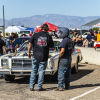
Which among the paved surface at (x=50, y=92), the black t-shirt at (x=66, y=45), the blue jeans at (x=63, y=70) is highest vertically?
the black t-shirt at (x=66, y=45)

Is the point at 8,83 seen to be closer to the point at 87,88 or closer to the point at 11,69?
the point at 11,69

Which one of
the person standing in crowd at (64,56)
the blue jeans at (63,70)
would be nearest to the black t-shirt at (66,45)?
the person standing in crowd at (64,56)

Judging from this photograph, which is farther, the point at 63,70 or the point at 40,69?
the point at 63,70

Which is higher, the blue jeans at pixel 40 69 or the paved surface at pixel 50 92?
the blue jeans at pixel 40 69

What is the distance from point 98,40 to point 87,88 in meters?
6.83

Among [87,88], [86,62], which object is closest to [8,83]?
[87,88]

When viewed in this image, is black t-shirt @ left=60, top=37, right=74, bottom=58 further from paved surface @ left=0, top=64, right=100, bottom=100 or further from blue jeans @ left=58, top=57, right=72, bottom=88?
paved surface @ left=0, top=64, right=100, bottom=100

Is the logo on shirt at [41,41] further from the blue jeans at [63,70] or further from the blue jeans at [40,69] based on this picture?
the blue jeans at [63,70]

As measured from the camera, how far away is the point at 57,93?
22.7ft

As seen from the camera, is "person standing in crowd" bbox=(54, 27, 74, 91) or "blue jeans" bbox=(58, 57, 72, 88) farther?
"blue jeans" bbox=(58, 57, 72, 88)

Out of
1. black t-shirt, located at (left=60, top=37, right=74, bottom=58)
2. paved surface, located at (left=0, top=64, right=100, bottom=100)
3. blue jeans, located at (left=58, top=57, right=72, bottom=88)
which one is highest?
black t-shirt, located at (left=60, top=37, right=74, bottom=58)

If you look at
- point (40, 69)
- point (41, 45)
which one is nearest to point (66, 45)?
point (41, 45)

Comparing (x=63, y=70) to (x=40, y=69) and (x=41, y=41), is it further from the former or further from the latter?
(x=41, y=41)

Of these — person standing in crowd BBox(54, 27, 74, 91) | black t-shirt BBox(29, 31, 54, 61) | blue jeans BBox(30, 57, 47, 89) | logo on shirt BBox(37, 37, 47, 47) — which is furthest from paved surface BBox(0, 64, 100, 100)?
logo on shirt BBox(37, 37, 47, 47)
